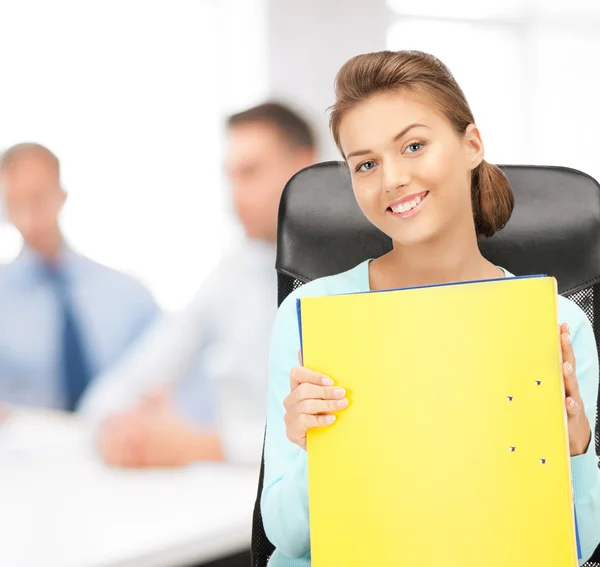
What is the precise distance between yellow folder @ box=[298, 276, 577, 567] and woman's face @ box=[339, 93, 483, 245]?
219 mm

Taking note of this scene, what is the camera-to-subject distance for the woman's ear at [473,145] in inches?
38.6

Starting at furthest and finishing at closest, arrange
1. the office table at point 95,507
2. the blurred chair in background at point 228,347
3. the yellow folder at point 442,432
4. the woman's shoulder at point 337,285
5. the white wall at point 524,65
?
1. the white wall at point 524,65
2. the blurred chair in background at point 228,347
3. the office table at point 95,507
4. the woman's shoulder at point 337,285
5. the yellow folder at point 442,432

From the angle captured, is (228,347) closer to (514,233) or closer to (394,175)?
(514,233)

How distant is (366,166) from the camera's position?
3.07 feet

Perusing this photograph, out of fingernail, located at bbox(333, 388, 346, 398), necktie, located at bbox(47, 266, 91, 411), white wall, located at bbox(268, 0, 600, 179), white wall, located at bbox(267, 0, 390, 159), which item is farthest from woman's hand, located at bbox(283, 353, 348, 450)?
white wall, located at bbox(268, 0, 600, 179)

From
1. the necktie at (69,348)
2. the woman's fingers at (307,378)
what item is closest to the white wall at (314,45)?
the necktie at (69,348)

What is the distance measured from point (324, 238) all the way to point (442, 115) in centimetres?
26

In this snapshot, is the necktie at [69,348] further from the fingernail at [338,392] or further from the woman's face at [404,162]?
the fingernail at [338,392]

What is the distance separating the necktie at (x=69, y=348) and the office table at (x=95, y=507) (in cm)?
8

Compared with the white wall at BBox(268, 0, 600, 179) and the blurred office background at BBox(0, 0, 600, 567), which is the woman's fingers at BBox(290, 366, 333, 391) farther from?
the white wall at BBox(268, 0, 600, 179)

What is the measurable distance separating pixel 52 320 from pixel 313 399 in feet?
5.10

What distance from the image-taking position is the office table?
203cm

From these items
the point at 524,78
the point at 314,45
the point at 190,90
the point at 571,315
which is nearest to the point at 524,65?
the point at 524,78

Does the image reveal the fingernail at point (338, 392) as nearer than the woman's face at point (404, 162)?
Yes
